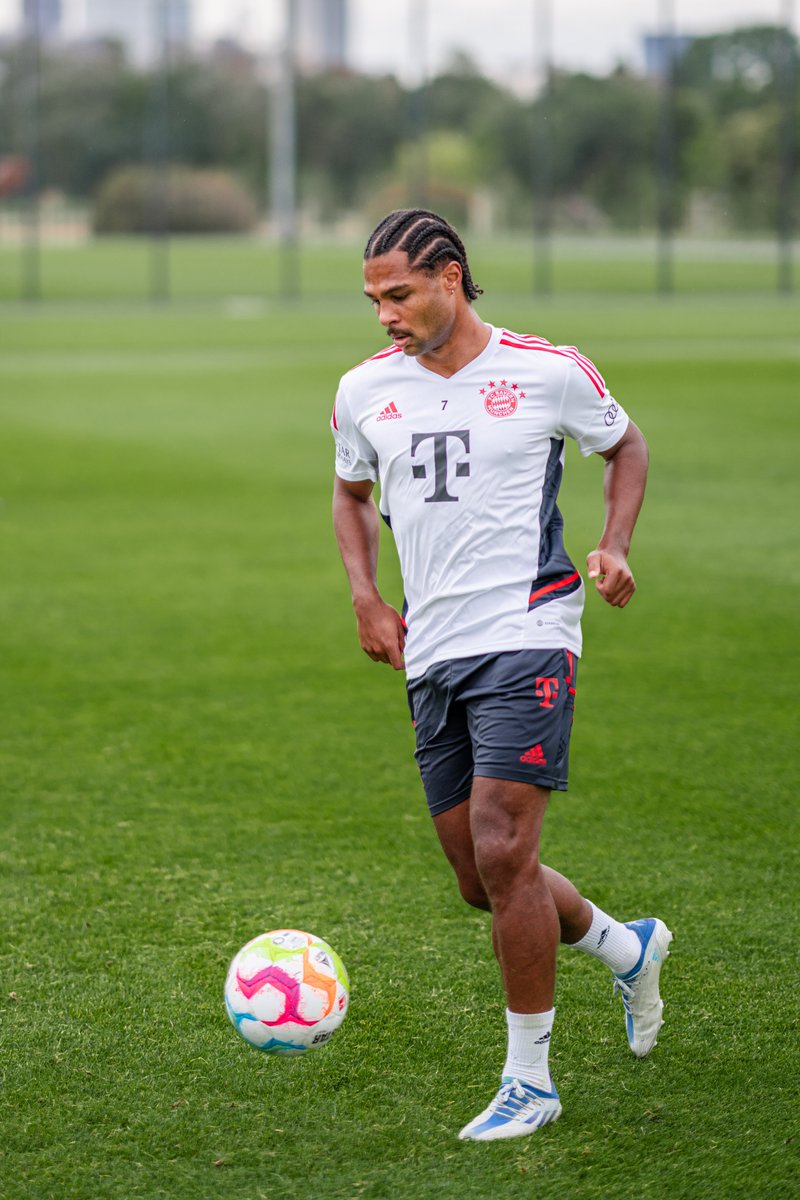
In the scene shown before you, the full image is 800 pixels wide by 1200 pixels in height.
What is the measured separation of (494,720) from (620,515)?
25.3 inches

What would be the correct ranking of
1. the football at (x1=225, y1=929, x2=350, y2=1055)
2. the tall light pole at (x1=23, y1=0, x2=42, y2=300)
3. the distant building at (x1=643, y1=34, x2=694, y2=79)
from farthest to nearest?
1. the distant building at (x1=643, y1=34, x2=694, y2=79)
2. the tall light pole at (x1=23, y1=0, x2=42, y2=300)
3. the football at (x1=225, y1=929, x2=350, y2=1055)

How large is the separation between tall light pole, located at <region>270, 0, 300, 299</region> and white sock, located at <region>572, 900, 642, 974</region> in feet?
140

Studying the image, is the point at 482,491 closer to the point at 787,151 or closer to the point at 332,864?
the point at 332,864

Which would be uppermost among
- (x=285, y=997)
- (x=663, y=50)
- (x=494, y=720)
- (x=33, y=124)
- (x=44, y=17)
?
(x=44, y=17)

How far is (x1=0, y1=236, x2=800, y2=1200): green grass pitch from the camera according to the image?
12.8 feet

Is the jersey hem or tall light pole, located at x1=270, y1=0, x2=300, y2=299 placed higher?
tall light pole, located at x1=270, y1=0, x2=300, y2=299

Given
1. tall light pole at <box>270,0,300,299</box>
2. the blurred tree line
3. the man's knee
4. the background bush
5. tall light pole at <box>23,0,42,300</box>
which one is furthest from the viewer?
the background bush

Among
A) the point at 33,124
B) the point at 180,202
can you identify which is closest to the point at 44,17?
the point at 33,124

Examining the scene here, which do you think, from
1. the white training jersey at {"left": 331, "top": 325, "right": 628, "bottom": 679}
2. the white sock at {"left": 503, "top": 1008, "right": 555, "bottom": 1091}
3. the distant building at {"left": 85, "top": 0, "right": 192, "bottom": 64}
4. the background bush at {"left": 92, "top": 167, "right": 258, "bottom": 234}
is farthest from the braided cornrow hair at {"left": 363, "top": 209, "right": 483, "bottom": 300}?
the background bush at {"left": 92, "top": 167, "right": 258, "bottom": 234}

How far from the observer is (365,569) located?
4.38 meters

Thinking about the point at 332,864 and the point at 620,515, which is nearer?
Answer: the point at 620,515

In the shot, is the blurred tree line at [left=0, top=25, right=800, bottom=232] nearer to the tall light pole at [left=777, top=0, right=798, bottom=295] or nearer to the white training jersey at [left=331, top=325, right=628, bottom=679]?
the tall light pole at [left=777, top=0, right=798, bottom=295]

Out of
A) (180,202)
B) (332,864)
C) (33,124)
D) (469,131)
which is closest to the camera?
(332,864)

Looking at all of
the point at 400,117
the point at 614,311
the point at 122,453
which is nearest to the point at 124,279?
the point at 400,117
